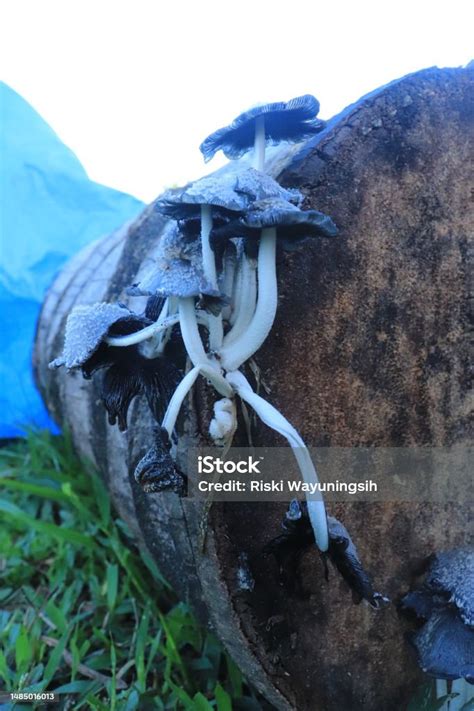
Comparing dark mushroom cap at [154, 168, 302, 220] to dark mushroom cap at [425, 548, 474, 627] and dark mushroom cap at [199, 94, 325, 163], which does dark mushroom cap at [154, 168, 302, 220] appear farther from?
dark mushroom cap at [425, 548, 474, 627]

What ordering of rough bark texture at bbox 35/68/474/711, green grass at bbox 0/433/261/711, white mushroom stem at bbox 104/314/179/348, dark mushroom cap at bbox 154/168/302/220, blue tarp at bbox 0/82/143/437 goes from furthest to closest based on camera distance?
blue tarp at bbox 0/82/143/437 < green grass at bbox 0/433/261/711 < rough bark texture at bbox 35/68/474/711 < white mushroom stem at bbox 104/314/179/348 < dark mushroom cap at bbox 154/168/302/220

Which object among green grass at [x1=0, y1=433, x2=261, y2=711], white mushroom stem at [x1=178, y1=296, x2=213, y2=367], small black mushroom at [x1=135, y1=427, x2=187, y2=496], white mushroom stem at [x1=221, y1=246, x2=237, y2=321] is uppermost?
white mushroom stem at [x1=221, y1=246, x2=237, y2=321]

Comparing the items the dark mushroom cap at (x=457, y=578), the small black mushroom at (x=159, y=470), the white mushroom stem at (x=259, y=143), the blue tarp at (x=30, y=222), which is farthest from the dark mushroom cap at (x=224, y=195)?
the blue tarp at (x=30, y=222)

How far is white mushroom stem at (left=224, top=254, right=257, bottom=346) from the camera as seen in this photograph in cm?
104

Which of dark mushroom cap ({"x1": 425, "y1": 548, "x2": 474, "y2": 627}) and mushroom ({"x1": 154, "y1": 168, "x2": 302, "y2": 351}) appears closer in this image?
mushroom ({"x1": 154, "y1": 168, "x2": 302, "y2": 351})

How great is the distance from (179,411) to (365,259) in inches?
17.9

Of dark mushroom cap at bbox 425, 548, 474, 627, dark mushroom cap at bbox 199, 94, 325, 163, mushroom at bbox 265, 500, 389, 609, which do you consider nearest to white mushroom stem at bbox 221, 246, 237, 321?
dark mushroom cap at bbox 199, 94, 325, 163

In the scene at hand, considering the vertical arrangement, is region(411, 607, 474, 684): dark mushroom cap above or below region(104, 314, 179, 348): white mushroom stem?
below

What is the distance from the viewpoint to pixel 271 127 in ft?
3.76

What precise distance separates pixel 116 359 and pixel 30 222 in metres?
2.02

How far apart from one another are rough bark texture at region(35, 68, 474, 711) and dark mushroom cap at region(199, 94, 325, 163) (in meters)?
0.04

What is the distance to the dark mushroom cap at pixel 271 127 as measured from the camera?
1056 millimetres

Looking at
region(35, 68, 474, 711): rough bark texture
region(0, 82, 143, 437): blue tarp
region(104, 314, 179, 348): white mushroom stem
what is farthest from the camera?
region(0, 82, 143, 437): blue tarp

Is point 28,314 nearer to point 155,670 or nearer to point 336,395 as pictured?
point 155,670
